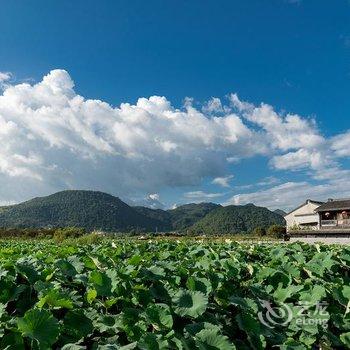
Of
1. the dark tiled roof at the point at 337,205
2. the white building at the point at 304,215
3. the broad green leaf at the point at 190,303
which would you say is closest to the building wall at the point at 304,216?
the white building at the point at 304,215

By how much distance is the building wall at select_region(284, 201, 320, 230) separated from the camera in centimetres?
7332

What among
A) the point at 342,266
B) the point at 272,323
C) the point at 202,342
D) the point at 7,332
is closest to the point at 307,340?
the point at 272,323

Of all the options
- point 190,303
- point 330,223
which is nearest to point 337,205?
point 330,223

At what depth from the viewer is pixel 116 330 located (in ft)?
10.1

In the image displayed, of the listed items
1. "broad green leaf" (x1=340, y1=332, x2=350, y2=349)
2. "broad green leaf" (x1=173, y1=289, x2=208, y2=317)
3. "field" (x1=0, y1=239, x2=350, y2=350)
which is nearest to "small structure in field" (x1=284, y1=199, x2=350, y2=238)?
"field" (x1=0, y1=239, x2=350, y2=350)

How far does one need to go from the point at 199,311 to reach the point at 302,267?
11.3 ft

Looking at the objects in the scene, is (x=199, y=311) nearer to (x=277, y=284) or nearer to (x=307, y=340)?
(x=307, y=340)

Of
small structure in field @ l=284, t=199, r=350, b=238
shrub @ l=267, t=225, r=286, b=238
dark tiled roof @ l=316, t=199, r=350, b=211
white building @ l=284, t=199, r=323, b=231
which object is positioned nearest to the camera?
small structure in field @ l=284, t=199, r=350, b=238

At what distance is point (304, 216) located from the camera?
251ft

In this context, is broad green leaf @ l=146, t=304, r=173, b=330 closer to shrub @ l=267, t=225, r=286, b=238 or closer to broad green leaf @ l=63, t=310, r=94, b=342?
broad green leaf @ l=63, t=310, r=94, b=342

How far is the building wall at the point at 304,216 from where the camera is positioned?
73.3 metres

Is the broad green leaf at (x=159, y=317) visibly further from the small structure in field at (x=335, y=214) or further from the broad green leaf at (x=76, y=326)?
the small structure in field at (x=335, y=214)

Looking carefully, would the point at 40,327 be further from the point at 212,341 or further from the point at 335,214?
the point at 335,214

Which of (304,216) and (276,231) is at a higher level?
(304,216)
